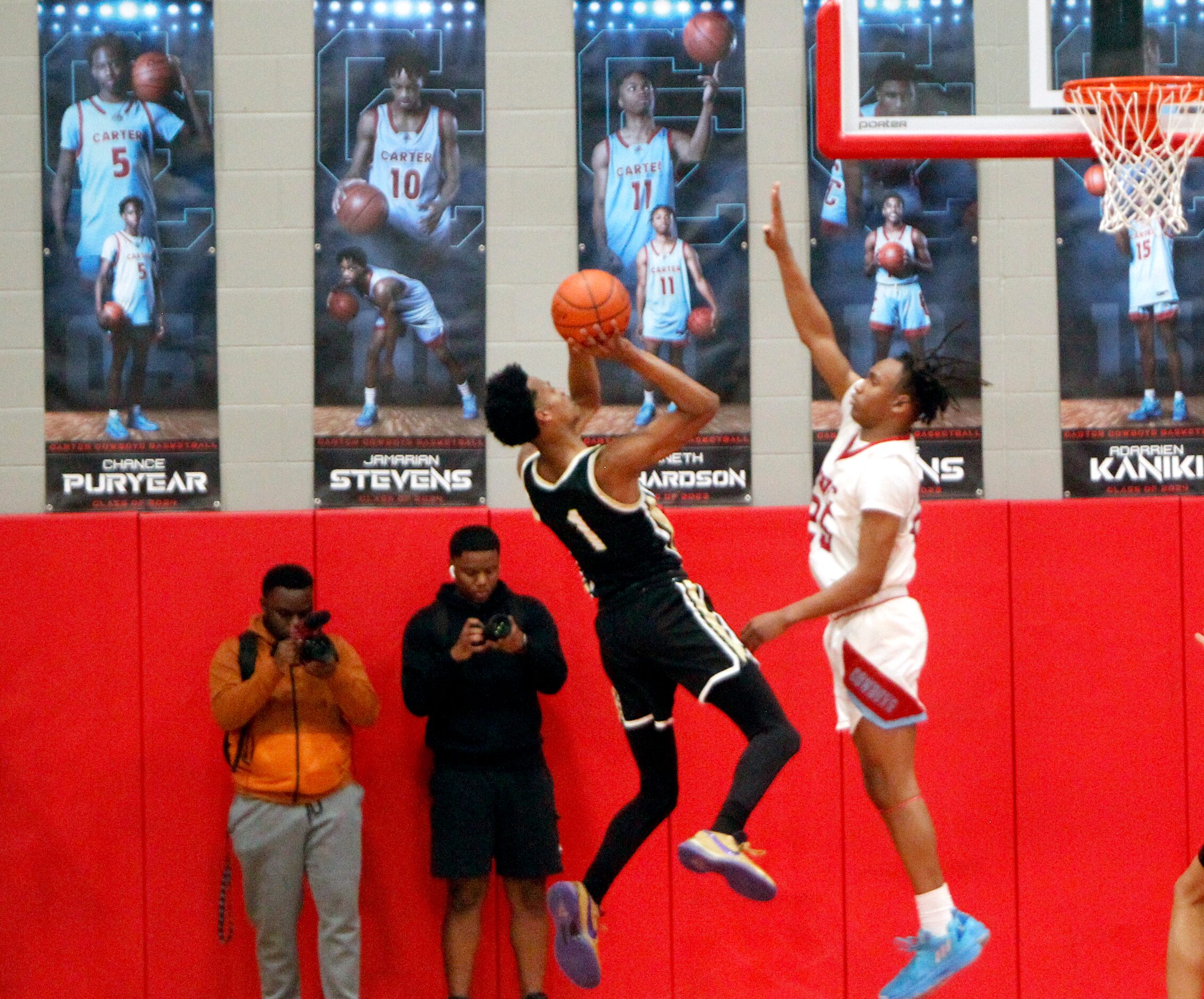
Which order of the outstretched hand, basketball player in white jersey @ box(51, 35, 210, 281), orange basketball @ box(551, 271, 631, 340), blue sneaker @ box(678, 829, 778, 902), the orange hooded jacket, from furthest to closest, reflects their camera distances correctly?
1. basketball player in white jersey @ box(51, 35, 210, 281)
2. the orange hooded jacket
3. the outstretched hand
4. orange basketball @ box(551, 271, 631, 340)
5. blue sneaker @ box(678, 829, 778, 902)

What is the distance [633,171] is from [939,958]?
332 cm

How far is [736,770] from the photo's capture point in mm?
4738

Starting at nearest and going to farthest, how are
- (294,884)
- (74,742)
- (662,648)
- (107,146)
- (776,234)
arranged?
1. (662,648)
2. (776,234)
3. (294,884)
4. (74,742)
5. (107,146)

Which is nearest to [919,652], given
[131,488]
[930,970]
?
[930,970]

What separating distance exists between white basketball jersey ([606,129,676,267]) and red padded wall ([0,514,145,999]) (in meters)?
2.31

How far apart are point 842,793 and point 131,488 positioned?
3188mm

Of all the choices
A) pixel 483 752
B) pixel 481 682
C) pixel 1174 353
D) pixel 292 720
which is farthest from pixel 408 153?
pixel 1174 353

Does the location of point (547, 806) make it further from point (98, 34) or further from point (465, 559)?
point (98, 34)

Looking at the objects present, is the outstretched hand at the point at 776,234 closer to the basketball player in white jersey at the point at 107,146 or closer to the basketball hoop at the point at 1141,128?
the basketball hoop at the point at 1141,128

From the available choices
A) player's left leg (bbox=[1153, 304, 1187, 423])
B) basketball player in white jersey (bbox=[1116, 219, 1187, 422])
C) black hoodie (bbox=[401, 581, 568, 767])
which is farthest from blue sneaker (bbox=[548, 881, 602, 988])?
player's left leg (bbox=[1153, 304, 1187, 423])

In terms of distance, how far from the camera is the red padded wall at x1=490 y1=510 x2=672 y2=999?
6.12 meters

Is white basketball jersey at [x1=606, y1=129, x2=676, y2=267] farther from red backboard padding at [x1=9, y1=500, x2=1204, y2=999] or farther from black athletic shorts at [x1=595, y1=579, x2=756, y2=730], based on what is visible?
black athletic shorts at [x1=595, y1=579, x2=756, y2=730]

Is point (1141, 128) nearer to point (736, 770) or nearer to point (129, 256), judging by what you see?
point (736, 770)

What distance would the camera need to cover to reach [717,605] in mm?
6086
